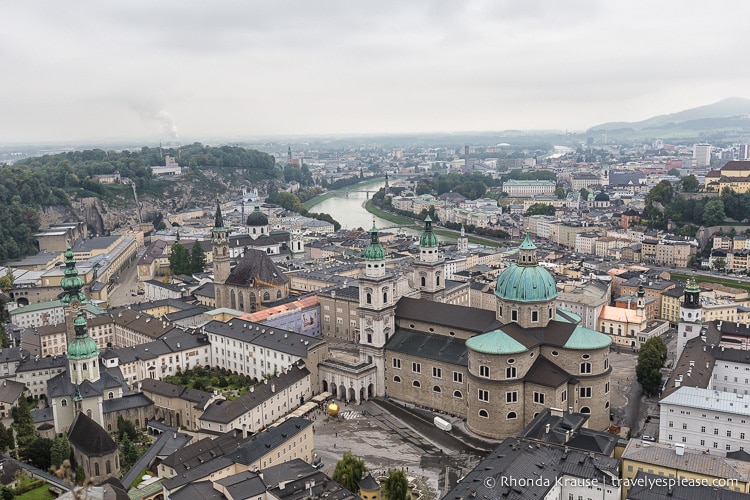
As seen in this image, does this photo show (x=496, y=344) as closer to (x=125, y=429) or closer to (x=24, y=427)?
(x=125, y=429)

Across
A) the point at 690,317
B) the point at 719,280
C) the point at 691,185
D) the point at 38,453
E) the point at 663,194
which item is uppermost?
the point at 691,185

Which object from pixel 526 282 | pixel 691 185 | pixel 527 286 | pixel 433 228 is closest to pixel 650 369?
pixel 527 286

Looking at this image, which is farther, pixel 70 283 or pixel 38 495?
pixel 70 283

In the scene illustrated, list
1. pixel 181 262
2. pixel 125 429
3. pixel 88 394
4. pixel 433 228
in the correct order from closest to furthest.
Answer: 1. pixel 88 394
2. pixel 125 429
3. pixel 181 262
4. pixel 433 228

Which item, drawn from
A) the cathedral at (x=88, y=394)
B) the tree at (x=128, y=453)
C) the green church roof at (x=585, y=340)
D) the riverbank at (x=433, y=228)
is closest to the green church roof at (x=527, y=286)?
the green church roof at (x=585, y=340)

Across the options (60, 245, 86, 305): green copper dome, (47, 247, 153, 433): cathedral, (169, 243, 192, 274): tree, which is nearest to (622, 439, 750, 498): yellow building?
(47, 247, 153, 433): cathedral

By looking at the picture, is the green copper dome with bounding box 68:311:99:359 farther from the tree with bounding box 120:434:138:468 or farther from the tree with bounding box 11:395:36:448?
the tree with bounding box 120:434:138:468
